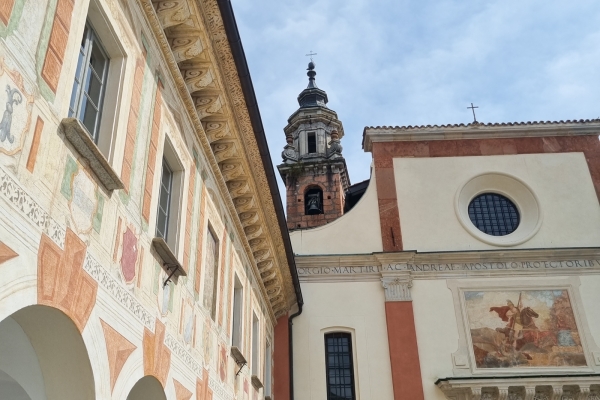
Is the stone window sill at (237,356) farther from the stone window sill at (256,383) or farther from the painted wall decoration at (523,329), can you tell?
the painted wall decoration at (523,329)

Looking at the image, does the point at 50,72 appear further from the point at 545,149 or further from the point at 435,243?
the point at 545,149

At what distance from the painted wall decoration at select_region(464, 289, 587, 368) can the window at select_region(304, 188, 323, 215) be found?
26.0 feet

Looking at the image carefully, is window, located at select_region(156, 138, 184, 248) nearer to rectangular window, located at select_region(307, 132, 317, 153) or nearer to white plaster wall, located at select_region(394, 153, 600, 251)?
white plaster wall, located at select_region(394, 153, 600, 251)

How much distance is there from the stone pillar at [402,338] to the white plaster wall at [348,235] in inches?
45.9

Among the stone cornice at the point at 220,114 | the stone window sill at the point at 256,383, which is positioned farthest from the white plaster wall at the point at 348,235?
the stone window sill at the point at 256,383

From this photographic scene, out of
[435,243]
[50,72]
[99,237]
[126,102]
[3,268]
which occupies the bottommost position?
[3,268]

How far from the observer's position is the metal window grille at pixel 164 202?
6930 mm

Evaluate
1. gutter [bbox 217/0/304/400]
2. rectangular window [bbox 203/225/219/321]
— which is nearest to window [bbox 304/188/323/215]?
gutter [bbox 217/0/304/400]

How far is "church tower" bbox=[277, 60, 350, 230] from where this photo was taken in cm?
2244

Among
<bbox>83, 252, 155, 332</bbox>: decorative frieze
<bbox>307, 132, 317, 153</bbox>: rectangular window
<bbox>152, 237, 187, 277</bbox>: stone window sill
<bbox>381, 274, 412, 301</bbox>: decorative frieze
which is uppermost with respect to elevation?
<bbox>307, 132, 317, 153</bbox>: rectangular window

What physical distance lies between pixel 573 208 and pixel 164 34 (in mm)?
13758

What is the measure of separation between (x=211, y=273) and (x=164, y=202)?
1969 mm

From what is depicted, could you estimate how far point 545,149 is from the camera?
58.8 feet

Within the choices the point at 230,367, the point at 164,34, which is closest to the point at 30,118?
the point at 164,34
